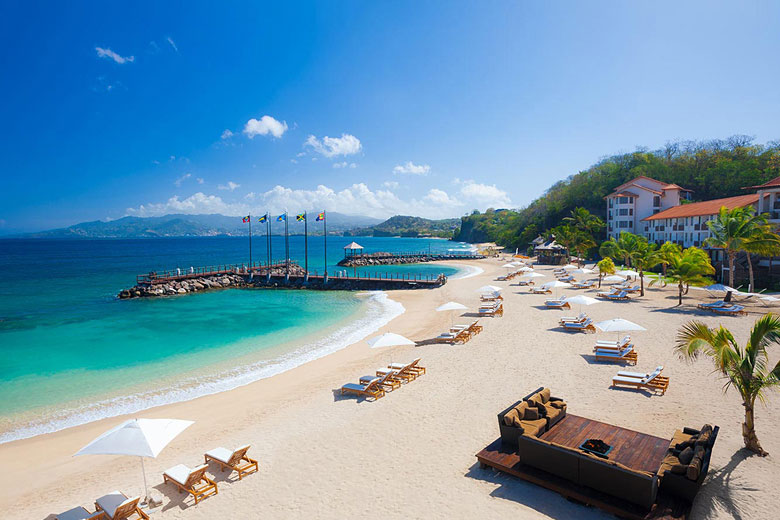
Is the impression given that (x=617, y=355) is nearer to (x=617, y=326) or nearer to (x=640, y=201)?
(x=617, y=326)

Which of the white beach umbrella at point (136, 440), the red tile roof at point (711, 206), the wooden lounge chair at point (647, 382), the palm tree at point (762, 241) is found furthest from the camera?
the red tile roof at point (711, 206)

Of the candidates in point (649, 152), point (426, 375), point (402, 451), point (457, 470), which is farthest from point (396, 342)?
point (649, 152)

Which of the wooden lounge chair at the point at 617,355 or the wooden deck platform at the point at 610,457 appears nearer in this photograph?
the wooden deck platform at the point at 610,457

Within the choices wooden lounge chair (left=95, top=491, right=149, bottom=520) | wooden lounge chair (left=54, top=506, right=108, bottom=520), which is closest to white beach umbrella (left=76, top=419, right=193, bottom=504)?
wooden lounge chair (left=95, top=491, right=149, bottom=520)

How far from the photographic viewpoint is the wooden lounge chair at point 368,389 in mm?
12109

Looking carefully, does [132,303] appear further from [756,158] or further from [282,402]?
[756,158]

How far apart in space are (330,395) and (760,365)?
Result: 34.8 feet

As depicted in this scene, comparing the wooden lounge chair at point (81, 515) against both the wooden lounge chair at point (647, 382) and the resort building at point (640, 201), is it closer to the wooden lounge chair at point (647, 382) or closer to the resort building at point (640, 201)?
the wooden lounge chair at point (647, 382)

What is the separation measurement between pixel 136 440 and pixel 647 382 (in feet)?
41.0

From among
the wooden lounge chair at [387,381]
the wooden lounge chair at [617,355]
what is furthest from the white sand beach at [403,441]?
the wooden lounge chair at [617,355]

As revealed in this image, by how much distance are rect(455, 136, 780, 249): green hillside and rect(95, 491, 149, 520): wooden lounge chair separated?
6582 cm

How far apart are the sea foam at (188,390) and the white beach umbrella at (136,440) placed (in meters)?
6.83

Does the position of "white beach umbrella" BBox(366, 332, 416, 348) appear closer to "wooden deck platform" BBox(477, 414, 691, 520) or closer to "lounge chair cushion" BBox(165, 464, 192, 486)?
"wooden deck platform" BBox(477, 414, 691, 520)

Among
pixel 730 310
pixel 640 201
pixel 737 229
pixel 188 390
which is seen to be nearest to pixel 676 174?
pixel 640 201
